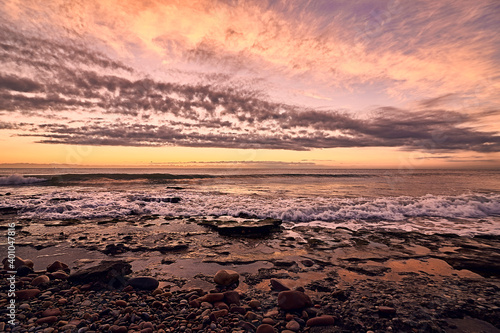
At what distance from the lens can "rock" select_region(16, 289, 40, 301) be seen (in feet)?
14.9

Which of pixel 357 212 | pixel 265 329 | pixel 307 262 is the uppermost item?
pixel 265 329

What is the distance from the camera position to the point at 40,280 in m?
5.17

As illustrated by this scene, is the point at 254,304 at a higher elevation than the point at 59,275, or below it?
below

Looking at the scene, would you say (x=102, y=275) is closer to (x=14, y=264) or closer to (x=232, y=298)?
(x=14, y=264)

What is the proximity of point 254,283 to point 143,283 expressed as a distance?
251 centimetres

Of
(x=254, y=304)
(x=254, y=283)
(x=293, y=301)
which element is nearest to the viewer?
(x=293, y=301)

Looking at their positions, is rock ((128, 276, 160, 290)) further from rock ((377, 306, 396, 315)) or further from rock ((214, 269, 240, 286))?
rock ((377, 306, 396, 315))

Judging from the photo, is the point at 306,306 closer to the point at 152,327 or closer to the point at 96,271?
the point at 152,327

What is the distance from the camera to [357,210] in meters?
13.6

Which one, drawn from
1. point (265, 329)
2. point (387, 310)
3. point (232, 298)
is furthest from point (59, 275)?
point (387, 310)

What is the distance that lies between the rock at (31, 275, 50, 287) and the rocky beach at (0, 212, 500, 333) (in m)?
0.02

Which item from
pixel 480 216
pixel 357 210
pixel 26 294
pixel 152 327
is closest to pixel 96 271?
pixel 26 294

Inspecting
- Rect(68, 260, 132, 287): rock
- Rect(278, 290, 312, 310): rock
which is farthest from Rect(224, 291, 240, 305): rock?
Rect(68, 260, 132, 287): rock

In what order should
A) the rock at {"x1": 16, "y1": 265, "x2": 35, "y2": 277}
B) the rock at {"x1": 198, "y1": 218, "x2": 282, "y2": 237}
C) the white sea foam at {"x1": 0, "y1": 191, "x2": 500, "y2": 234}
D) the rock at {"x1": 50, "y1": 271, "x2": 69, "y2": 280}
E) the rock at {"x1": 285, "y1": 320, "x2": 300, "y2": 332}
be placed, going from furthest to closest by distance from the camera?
the white sea foam at {"x1": 0, "y1": 191, "x2": 500, "y2": 234}, the rock at {"x1": 198, "y1": 218, "x2": 282, "y2": 237}, the rock at {"x1": 16, "y1": 265, "x2": 35, "y2": 277}, the rock at {"x1": 50, "y1": 271, "x2": 69, "y2": 280}, the rock at {"x1": 285, "y1": 320, "x2": 300, "y2": 332}
